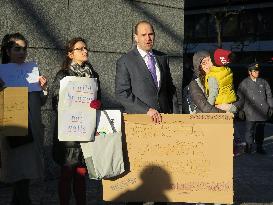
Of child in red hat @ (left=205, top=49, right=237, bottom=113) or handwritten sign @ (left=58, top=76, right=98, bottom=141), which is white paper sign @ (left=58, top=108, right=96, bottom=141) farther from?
child in red hat @ (left=205, top=49, right=237, bottom=113)

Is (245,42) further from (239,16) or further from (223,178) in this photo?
(223,178)

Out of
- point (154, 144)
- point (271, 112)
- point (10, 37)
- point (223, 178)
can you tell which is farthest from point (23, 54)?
point (271, 112)

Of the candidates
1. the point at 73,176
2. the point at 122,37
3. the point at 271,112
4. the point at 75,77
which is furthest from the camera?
the point at 271,112

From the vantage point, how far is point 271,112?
37.5ft

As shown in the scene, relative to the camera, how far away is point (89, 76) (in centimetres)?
506

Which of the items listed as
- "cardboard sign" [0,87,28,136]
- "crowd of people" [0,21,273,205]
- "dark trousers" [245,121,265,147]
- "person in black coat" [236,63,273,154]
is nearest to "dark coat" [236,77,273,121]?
"person in black coat" [236,63,273,154]

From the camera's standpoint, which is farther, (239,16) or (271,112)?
(239,16)

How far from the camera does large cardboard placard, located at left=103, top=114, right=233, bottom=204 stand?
4891 mm

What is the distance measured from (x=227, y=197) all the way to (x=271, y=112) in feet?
22.2

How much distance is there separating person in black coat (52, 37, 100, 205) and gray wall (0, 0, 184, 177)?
2.09 meters

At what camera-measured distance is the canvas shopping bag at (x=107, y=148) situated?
4801 millimetres

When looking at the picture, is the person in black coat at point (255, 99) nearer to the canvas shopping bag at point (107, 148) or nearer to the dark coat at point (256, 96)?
the dark coat at point (256, 96)

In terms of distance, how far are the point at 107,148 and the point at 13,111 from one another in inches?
32.3

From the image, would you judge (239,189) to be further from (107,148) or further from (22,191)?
(22,191)
